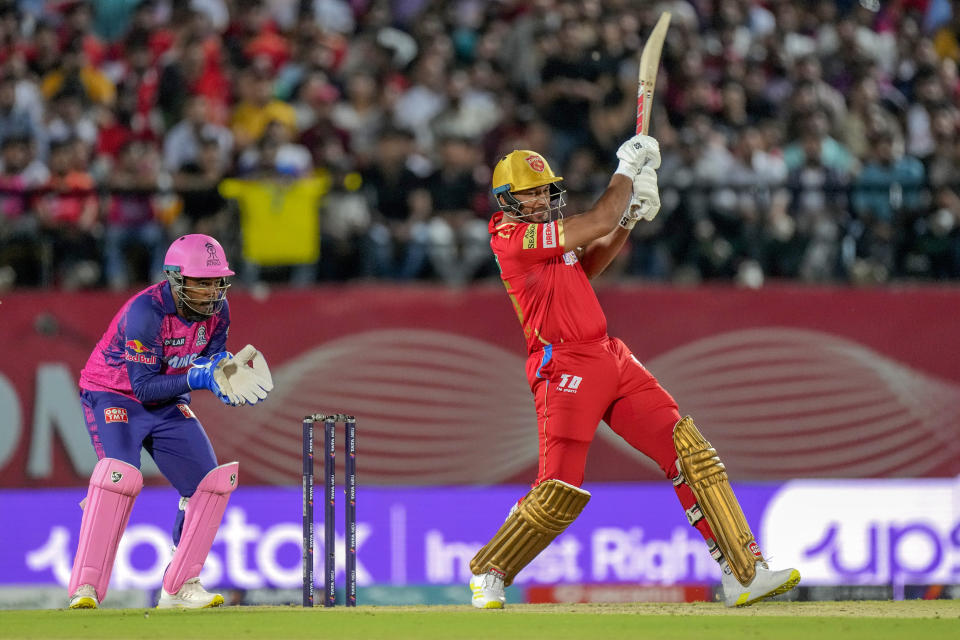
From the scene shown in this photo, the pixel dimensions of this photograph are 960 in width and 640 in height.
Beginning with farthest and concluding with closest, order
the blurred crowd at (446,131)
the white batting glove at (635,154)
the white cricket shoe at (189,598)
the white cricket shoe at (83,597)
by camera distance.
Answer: the blurred crowd at (446,131)
the white cricket shoe at (189,598)
the white cricket shoe at (83,597)
the white batting glove at (635,154)

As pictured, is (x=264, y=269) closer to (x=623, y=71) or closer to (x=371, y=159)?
(x=371, y=159)

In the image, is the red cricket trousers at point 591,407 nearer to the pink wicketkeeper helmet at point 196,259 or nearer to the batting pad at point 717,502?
the batting pad at point 717,502

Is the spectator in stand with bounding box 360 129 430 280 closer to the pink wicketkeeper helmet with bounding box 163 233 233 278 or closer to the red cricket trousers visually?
the pink wicketkeeper helmet with bounding box 163 233 233 278

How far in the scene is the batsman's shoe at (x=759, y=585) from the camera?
7.95m

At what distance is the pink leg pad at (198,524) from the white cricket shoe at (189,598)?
2.5 inches

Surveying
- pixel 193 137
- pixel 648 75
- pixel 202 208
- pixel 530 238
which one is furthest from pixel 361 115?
pixel 530 238

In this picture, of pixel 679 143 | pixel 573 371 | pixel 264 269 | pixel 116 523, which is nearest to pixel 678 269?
pixel 679 143

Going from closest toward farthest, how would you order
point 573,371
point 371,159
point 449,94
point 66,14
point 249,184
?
point 573,371 < point 249,184 < point 371,159 < point 449,94 < point 66,14

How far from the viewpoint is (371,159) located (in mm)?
12305

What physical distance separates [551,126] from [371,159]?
61.8 inches

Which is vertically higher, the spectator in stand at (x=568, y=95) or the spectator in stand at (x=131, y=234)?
the spectator in stand at (x=568, y=95)

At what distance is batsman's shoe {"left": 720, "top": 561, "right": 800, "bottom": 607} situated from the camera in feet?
26.1

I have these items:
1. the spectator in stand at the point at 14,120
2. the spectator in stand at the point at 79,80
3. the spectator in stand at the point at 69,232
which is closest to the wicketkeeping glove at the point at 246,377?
the spectator in stand at the point at 69,232

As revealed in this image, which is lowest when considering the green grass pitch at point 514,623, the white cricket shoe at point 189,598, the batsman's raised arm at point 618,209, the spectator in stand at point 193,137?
the green grass pitch at point 514,623
